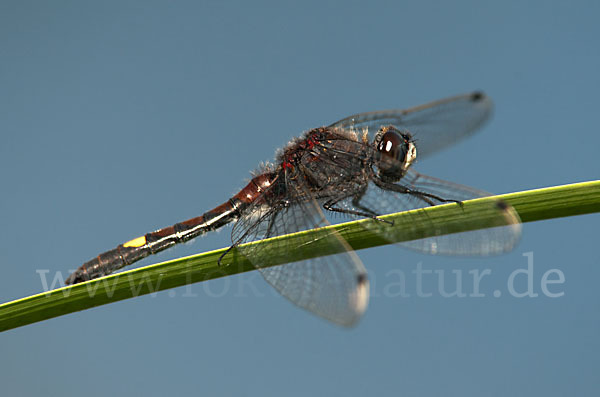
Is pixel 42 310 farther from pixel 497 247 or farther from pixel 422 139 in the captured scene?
pixel 422 139

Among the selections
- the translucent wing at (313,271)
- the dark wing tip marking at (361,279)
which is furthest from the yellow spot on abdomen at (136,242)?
the dark wing tip marking at (361,279)

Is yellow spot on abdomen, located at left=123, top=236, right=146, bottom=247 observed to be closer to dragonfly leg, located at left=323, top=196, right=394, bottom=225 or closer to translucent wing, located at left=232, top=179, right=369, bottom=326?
translucent wing, located at left=232, top=179, right=369, bottom=326

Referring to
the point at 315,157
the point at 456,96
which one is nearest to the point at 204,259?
the point at 315,157

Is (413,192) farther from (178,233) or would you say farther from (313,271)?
(178,233)

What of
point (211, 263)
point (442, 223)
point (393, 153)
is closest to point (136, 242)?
point (211, 263)

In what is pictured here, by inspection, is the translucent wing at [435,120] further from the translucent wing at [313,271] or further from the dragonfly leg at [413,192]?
the translucent wing at [313,271]
